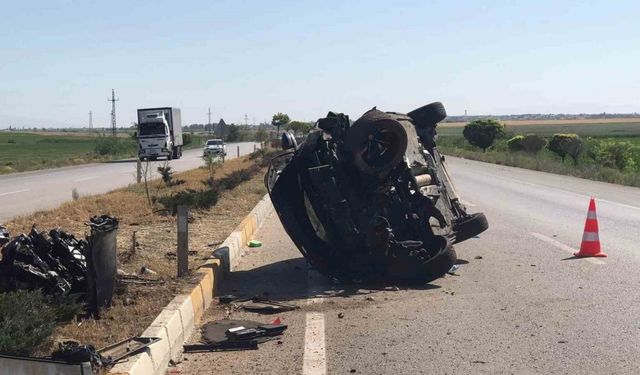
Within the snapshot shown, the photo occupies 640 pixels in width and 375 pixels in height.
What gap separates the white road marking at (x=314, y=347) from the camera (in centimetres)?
524

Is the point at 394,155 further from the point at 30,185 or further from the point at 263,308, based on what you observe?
the point at 30,185

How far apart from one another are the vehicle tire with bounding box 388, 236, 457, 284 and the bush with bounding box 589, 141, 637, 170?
30.9m

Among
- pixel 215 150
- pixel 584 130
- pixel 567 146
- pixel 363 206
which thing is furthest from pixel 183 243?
pixel 584 130

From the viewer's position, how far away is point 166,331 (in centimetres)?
550

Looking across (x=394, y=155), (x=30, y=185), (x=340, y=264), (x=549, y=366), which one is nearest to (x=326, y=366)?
(x=549, y=366)

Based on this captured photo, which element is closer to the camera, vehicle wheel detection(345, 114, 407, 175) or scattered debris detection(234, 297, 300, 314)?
scattered debris detection(234, 297, 300, 314)

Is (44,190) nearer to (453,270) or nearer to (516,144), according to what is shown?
(453,270)

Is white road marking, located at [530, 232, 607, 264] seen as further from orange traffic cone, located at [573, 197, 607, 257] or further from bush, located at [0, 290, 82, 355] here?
→ bush, located at [0, 290, 82, 355]

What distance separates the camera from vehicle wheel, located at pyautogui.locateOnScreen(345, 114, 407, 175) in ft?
27.0

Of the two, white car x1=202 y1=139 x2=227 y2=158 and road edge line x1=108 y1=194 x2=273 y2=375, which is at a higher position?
white car x1=202 y1=139 x2=227 y2=158

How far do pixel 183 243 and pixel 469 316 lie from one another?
3.04m

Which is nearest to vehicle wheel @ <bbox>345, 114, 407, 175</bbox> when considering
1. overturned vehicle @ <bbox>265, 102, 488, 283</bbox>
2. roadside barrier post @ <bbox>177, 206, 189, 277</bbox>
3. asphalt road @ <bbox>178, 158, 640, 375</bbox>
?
overturned vehicle @ <bbox>265, 102, 488, 283</bbox>

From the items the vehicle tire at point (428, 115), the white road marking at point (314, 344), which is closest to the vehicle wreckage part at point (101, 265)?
the white road marking at point (314, 344)

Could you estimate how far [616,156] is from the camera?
37.8m
